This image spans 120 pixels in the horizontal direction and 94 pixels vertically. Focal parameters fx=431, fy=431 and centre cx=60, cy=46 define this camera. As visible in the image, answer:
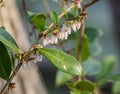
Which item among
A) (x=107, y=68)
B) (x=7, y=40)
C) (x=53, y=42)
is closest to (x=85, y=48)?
(x=53, y=42)

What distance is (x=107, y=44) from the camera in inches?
207

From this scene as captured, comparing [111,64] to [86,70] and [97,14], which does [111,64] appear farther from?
[97,14]

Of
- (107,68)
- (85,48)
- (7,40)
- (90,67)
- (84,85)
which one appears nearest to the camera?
(7,40)

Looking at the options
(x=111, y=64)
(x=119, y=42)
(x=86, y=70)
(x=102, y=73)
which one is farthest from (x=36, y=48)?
(x=119, y=42)

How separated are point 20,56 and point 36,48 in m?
0.04

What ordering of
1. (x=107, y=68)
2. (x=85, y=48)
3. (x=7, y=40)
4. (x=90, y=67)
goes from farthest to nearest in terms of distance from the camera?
(x=107, y=68) → (x=90, y=67) → (x=85, y=48) → (x=7, y=40)

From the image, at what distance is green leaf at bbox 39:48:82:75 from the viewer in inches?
39.1

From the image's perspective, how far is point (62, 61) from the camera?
1003 mm

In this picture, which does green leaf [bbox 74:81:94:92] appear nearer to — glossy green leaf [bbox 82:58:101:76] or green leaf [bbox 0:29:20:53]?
green leaf [bbox 0:29:20:53]

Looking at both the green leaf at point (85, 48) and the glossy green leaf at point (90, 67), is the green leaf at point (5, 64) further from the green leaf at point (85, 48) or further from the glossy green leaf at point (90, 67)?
the glossy green leaf at point (90, 67)

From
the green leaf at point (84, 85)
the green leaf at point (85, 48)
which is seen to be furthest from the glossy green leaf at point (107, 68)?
the green leaf at point (84, 85)

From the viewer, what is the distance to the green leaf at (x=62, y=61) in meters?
0.99

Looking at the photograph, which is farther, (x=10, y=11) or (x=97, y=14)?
(x=97, y=14)

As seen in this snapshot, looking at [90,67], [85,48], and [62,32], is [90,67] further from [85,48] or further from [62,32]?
[62,32]
